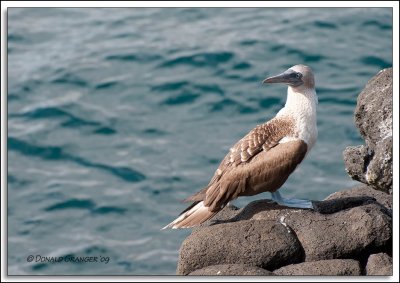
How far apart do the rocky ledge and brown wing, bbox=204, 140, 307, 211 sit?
0.33m

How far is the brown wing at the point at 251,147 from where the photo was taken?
1151 cm

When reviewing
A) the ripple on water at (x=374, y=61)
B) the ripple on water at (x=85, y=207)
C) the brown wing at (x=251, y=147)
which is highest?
the brown wing at (x=251, y=147)

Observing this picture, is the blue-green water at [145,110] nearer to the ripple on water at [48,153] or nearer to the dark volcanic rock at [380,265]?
the ripple on water at [48,153]

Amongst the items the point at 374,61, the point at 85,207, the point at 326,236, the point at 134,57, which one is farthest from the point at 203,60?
the point at 326,236

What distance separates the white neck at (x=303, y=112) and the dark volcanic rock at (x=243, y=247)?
3.68ft

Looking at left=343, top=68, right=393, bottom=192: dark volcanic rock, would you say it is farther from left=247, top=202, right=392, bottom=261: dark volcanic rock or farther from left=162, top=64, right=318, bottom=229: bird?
left=162, top=64, right=318, bottom=229: bird

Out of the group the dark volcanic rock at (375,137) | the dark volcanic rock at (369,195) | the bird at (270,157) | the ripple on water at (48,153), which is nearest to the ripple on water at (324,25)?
the ripple on water at (48,153)

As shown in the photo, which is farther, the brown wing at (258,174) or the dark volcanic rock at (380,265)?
the brown wing at (258,174)

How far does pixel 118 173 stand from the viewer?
20766mm

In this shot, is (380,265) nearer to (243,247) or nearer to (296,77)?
(243,247)

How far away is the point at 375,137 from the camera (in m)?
11.2

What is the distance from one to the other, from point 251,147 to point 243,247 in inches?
48.6

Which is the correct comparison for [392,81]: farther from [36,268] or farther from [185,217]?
[36,268]

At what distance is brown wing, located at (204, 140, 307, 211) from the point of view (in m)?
11.4
